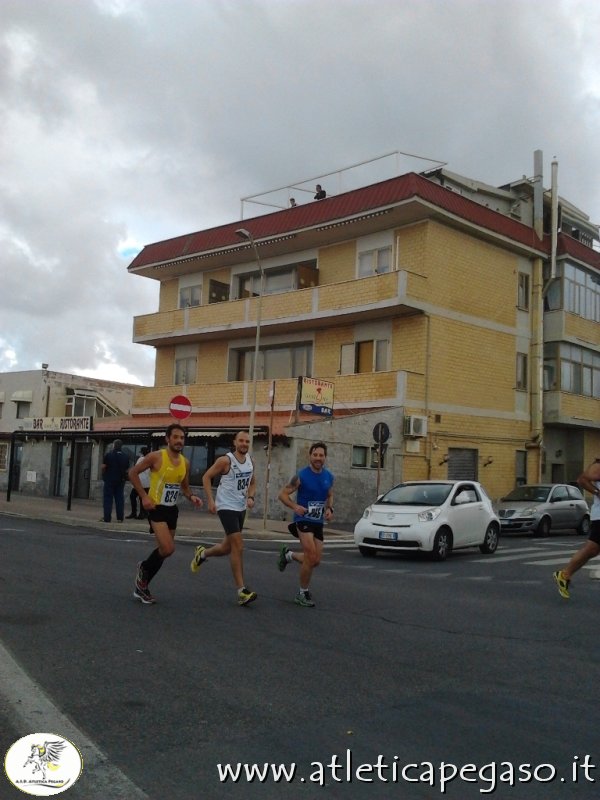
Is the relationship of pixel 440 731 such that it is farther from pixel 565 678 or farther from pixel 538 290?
pixel 538 290

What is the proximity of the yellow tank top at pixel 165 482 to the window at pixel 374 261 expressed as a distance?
19.4 meters

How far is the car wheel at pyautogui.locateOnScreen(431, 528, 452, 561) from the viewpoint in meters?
14.3

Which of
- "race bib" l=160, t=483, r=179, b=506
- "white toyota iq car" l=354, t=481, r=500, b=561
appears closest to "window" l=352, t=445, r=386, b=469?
"white toyota iq car" l=354, t=481, r=500, b=561

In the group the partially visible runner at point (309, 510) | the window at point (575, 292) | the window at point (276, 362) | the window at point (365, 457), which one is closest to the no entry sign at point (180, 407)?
the window at point (365, 457)

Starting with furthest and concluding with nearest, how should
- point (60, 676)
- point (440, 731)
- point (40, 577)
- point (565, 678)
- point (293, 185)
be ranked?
point (293, 185) → point (40, 577) → point (565, 678) → point (60, 676) → point (440, 731)

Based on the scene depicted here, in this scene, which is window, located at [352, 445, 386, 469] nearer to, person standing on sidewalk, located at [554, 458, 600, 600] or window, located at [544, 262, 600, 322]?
window, located at [544, 262, 600, 322]

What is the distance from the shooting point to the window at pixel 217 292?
109ft

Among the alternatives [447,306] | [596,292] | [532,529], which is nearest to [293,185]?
[447,306]

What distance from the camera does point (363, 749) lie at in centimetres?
423

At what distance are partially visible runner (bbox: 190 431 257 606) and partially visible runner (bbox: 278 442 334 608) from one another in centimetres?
45

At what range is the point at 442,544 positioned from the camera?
568 inches

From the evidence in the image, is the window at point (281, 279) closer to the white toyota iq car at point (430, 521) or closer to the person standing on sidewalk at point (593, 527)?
the white toyota iq car at point (430, 521)

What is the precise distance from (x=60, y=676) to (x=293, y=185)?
91.6ft

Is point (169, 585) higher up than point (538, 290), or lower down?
lower down
